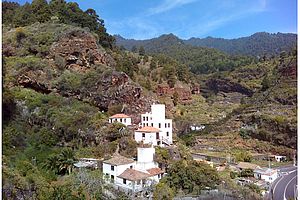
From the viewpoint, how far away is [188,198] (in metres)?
7.62

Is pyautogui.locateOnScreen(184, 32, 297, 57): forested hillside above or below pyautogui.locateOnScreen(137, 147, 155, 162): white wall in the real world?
above

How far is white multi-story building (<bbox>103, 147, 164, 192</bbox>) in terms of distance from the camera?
8.18 meters

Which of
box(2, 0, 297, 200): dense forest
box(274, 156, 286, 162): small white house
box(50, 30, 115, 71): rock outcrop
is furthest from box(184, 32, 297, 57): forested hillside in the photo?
box(50, 30, 115, 71): rock outcrop

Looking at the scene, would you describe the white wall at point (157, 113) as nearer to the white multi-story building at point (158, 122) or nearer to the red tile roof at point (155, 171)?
the white multi-story building at point (158, 122)

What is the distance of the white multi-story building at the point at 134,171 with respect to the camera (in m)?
8.18

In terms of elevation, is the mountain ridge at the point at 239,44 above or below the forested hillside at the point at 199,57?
above

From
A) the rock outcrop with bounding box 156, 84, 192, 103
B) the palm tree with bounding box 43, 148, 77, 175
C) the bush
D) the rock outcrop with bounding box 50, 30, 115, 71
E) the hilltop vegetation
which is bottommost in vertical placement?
the palm tree with bounding box 43, 148, 77, 175

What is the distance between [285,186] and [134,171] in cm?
412

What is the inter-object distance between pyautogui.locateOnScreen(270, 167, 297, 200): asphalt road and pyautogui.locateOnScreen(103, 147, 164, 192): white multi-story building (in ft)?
9.32

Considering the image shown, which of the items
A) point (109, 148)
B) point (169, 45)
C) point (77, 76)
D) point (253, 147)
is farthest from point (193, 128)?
point (169, 45)

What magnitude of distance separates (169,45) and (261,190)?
3607cm

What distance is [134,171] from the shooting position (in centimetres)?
852

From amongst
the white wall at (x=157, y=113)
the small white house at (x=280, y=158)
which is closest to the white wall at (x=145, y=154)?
the white wall at (x=157, y=113)

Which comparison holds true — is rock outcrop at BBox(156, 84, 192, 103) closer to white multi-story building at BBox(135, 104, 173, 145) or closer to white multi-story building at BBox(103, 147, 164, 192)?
white multi-story building at BBox(135, 104, 173, 145)
